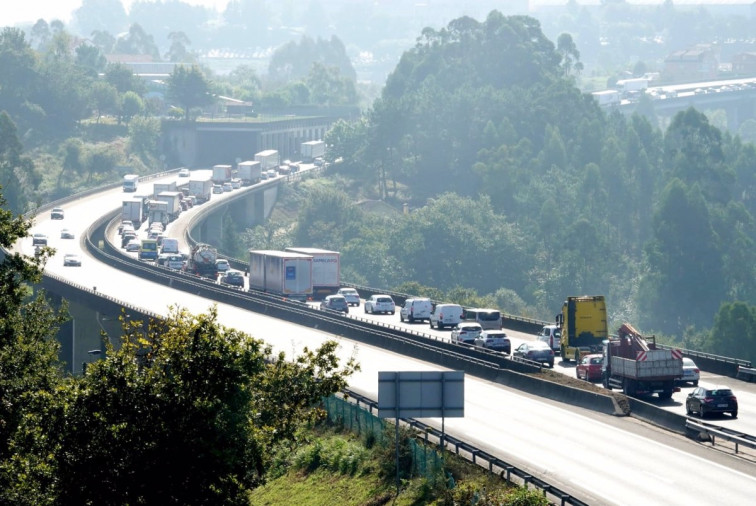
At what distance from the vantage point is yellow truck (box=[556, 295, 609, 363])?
213 feet

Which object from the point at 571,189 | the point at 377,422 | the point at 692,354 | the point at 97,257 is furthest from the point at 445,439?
the point at 571,189

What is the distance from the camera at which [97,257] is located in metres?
131

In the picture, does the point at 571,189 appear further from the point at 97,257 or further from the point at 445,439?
the point at 445,439

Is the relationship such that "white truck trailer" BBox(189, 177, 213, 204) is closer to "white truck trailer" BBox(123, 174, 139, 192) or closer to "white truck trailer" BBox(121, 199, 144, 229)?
"white truck trailer" BBox(123, 174, 139, 192)

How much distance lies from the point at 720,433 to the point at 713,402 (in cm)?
582

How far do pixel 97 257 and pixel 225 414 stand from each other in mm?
104045

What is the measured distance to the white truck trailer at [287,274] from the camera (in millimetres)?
100875

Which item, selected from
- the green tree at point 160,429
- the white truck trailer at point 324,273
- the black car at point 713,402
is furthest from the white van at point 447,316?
the green tree at point 160,429

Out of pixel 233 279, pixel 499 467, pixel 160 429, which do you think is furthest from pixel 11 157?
pixel 160 429

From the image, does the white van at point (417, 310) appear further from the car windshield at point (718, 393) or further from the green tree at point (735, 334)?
the green tree at point (735, 334)

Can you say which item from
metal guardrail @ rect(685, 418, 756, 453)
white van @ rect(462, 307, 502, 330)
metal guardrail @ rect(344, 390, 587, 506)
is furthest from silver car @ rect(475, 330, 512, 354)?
metal guardrail @ rect(344, 390, 587, 506)

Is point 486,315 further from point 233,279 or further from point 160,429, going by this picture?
point 160,429

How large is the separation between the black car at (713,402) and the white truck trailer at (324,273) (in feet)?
185

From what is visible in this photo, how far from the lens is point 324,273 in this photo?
105 metres
